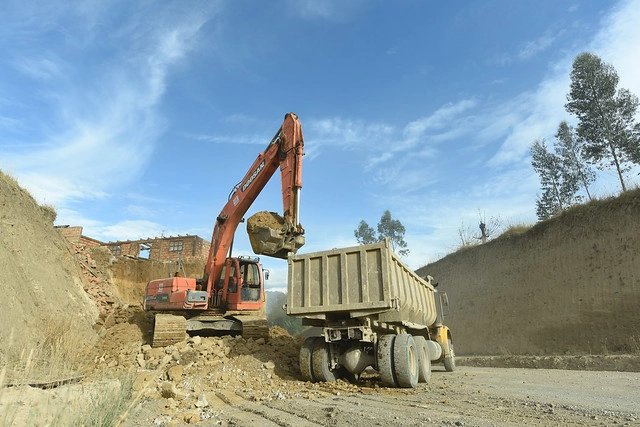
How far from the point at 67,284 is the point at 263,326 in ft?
27.9

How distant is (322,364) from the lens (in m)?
7.73

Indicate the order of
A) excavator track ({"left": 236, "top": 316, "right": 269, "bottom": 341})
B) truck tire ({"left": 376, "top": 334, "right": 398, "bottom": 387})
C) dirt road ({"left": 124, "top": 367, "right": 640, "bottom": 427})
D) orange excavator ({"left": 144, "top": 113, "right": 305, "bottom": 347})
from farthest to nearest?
1. excavator track ({"left": 236, "top": 316, "right": 269, "bottom": 341})
2. orange excavator ({"left": 144, "top": 113, "right": 305, "bottom": 347})
3. truck tire ({"left": 376, "top": 334, "right": 398, "bottom": 387})
4. dirt road ({"left": 124, "top": 367, "right": 640, "bottom": 427})

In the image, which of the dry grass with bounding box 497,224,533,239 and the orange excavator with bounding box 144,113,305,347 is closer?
the orange excavator with bounding box 144,113,305,347

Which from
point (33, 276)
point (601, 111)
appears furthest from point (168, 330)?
point (601, 111)

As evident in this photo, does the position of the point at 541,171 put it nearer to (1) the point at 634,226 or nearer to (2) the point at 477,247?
(2) the point at 477,247

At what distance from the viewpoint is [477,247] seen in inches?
1096

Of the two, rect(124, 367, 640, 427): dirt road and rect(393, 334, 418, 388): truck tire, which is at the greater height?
rect(393, 334, 418, 388): truck tire

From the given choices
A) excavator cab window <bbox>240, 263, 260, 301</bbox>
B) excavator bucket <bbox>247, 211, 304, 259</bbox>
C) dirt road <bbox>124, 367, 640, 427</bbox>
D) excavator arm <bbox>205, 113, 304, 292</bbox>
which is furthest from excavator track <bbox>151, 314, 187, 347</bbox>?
dirt road <bbox>124, 367, 640, 427</bbox>

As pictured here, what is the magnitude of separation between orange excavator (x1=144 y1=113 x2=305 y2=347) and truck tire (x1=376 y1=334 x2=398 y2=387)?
332cm

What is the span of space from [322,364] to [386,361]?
4.53 ft

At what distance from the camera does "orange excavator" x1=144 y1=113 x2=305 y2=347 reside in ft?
31.5

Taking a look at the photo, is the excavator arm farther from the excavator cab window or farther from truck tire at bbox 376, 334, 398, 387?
truck tire at bbox 376, 334, 398, 387

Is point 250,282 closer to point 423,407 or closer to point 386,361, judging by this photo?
point 386,361

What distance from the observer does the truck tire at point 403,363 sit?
22.9 feet
